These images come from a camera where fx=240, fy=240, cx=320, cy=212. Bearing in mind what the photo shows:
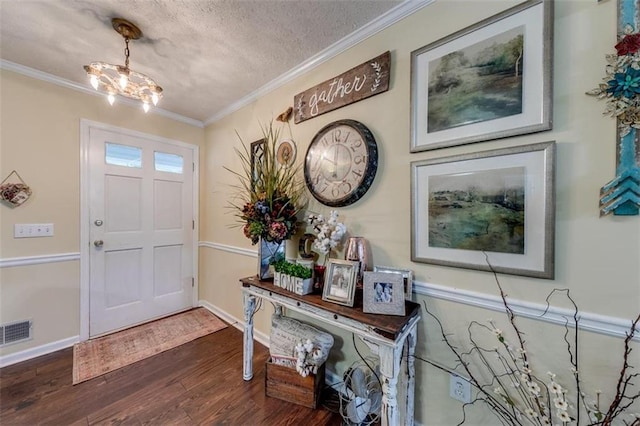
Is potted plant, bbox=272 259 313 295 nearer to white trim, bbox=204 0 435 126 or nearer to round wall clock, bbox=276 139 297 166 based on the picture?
round wall clock, bbox=276 139 297 166

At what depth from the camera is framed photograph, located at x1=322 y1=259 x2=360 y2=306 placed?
1.27 metres

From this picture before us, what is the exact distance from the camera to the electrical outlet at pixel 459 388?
3.76 feet

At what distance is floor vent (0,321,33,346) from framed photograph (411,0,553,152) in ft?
10.4

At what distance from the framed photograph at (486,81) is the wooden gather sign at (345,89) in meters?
0.19

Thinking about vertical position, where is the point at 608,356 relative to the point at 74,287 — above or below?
above

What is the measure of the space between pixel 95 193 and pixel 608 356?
353cm

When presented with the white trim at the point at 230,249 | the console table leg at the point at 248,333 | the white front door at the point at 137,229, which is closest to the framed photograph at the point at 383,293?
the console table leg at the point at 248,333

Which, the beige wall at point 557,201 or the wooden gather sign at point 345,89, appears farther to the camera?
the wooden gather sign at point 345,89

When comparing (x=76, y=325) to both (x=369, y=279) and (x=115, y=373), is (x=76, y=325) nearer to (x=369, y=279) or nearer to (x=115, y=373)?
(x=115, y=373)

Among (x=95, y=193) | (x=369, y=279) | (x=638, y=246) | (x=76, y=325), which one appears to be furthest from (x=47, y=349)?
(x=638, y=246)

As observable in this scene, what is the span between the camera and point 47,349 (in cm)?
200

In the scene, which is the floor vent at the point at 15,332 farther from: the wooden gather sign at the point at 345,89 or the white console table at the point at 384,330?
the wooden gather sign at the point at 345,89

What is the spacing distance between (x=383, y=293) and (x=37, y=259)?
2768 millimetres

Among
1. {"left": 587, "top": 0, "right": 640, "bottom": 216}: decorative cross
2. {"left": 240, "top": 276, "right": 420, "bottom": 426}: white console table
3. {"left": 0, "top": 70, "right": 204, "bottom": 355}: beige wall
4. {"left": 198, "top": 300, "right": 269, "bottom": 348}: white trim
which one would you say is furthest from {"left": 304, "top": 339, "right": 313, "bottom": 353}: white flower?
{"left": 0, "top": 70, "right": 204, "bottom": 355}: beige wall
